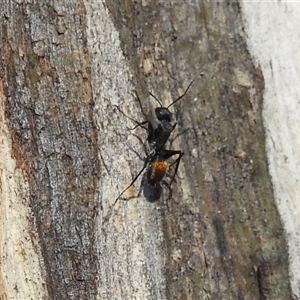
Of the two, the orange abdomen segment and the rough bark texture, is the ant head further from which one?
the orange abdomen segment

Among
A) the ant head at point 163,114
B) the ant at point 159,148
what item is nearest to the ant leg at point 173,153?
the ant at point 159,148

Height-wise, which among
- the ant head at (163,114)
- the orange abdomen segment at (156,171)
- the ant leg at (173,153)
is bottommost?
the orange abdomen segment at (156,171)

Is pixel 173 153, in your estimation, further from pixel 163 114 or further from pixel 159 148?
pixel 163 114

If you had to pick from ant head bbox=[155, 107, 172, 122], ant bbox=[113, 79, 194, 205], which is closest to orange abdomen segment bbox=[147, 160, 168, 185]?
ant bbox=[113, 79, 194, 205]

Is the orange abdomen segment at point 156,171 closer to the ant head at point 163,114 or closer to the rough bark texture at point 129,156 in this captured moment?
the rough bark texture at point 129,156

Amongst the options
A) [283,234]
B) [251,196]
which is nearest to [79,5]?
[251,196]

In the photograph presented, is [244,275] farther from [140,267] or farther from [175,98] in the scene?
[175,98]
